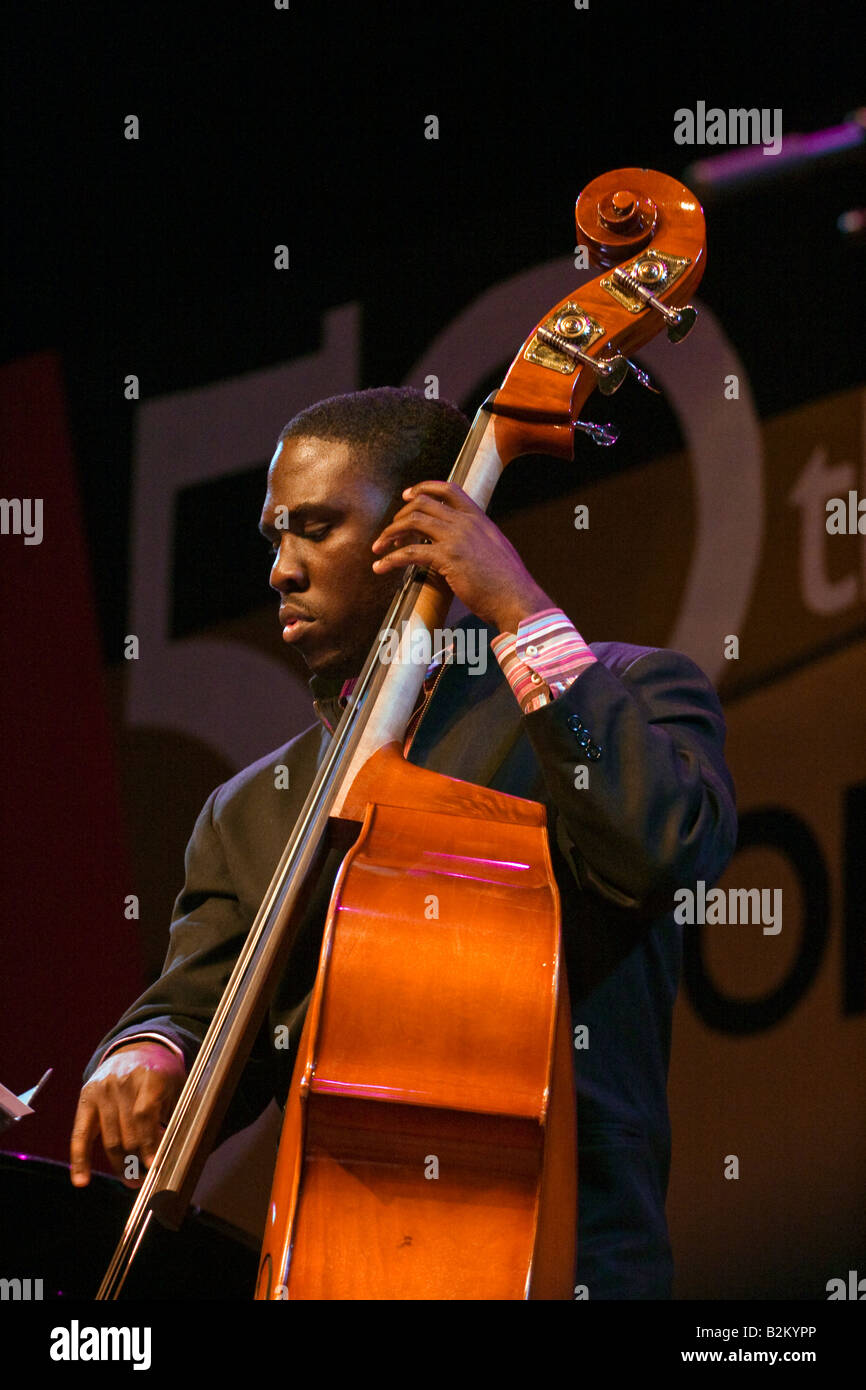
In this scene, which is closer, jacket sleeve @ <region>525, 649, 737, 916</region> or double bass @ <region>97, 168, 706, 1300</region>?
double bass @ <region>97, 168, 706, 1300</region>

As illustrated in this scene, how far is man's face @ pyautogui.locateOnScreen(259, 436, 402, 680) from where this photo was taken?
2.06 meters

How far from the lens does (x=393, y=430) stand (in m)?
2.21

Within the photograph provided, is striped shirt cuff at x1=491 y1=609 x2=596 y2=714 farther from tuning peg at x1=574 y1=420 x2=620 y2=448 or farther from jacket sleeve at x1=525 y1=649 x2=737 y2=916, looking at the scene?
tuning peg at x1=574 y1=420 x2=620 y2=448

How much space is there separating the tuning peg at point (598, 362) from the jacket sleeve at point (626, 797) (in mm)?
439

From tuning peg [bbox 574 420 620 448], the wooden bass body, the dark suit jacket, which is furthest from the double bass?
tuning peg [bbox 574 420 620 448]

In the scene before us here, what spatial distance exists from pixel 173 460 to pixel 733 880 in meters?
1.59

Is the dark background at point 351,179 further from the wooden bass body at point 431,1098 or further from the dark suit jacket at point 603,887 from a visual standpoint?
the wooden bass body at point 431,1098

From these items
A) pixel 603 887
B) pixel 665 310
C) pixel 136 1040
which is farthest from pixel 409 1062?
pixel 665 310

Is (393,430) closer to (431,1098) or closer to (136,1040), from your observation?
(136,1040)

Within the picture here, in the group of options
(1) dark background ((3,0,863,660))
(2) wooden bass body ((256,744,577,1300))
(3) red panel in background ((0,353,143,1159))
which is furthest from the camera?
(3) red panel in background ((0,353,143,1159))

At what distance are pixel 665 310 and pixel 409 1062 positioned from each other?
3.44 ft

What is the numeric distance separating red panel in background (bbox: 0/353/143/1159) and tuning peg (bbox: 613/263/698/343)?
178 cm

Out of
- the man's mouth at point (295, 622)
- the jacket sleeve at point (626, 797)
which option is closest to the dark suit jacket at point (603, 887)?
the jacket sleeve at point (626, 797)

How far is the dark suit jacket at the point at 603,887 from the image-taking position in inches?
64.9
